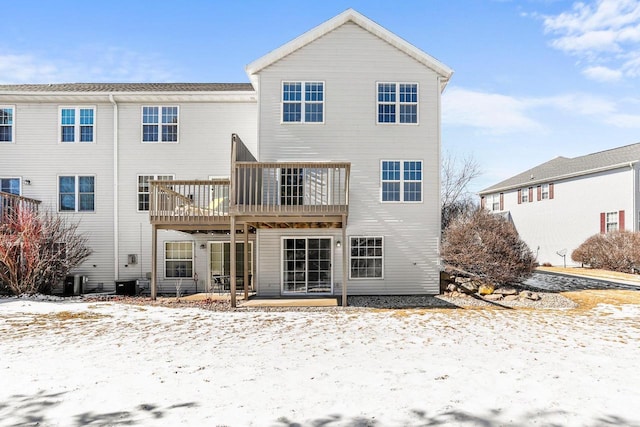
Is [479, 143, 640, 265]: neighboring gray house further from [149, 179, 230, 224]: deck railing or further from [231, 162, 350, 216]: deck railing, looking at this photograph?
[149, 179, 230, 224]: deck railing

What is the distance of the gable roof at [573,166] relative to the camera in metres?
24.3

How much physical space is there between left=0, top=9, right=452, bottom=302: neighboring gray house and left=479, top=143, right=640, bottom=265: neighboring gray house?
12.9 metres

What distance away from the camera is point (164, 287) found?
15805 millimetres

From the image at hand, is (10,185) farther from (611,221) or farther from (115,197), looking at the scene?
(611,221)

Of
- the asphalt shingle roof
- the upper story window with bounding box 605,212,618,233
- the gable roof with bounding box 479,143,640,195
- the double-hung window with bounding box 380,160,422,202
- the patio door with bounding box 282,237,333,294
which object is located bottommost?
the patio door with bounding box 282,237,333,294

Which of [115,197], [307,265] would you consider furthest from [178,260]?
[307,265]

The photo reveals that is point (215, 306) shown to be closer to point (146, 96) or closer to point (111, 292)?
point (111, 292)

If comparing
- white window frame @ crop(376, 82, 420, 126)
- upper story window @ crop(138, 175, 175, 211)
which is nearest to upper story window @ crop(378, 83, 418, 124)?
white window frame @ crop(376, 82, 420, 126)

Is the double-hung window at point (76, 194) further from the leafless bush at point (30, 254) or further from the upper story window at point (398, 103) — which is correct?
the upper story window at point (398, 103)

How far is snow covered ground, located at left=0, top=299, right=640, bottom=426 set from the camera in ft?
15.4

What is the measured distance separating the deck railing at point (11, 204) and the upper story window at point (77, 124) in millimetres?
2625

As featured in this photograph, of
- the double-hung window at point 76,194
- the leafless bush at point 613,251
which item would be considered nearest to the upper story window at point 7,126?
the double-hung window at point 76,194

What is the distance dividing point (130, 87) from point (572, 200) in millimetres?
25671

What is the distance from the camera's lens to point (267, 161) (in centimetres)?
1504
